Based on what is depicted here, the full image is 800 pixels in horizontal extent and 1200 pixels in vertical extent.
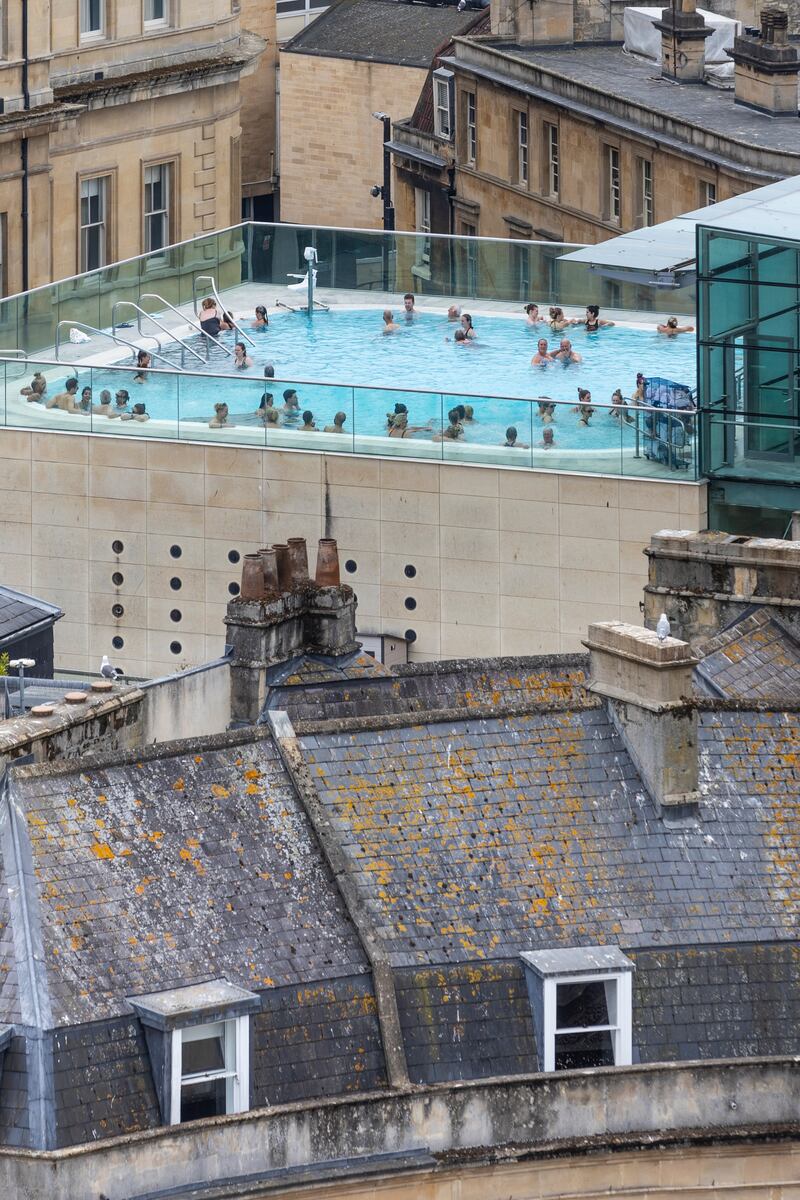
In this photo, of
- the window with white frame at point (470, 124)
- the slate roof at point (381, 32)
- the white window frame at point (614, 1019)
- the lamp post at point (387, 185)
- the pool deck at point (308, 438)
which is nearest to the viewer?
the white window frame at point (614, 1019)

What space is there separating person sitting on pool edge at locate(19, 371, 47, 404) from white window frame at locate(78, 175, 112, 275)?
27989mm

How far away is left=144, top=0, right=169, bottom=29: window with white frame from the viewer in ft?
303

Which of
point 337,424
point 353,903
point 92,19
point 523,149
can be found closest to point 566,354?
point 337,424

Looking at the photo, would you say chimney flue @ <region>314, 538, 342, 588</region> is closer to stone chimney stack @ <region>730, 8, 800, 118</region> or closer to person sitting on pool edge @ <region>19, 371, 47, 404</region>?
person sitting on pool edge @ <region>19, 371, 47, 404</region>

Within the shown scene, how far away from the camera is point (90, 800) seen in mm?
34188

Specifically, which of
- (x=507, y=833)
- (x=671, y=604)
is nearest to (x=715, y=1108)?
(x=507, y=833)

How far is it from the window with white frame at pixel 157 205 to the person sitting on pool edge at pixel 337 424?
113 ft

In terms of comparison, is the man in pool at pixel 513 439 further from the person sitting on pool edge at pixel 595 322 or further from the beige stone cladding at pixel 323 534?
the person sitting on pool edge at pixel 595 322

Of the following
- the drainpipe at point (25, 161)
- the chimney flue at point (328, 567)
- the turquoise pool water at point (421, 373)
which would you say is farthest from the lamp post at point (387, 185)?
the chimney flue at point (328, 567)

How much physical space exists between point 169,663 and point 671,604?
19.2 meters

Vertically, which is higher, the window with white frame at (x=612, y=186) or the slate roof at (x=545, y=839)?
the window with white frame at (x=612, y=186)

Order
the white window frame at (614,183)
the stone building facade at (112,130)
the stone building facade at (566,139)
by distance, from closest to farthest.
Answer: the stone building facade at (112,130), the stone building facade at (566,139), the white window frame at (614,183)

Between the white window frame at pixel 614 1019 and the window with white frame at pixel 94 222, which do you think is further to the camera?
the window with white frame at pixel 94 222

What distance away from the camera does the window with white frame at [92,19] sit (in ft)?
296
